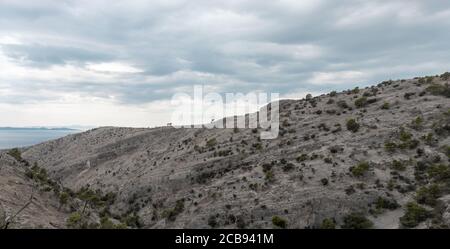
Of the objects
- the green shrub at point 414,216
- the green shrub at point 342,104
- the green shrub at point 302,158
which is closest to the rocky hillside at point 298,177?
the green shrub at point 414,216

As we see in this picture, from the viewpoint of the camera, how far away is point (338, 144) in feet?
166

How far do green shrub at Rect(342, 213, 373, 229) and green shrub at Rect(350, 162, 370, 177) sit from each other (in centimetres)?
701

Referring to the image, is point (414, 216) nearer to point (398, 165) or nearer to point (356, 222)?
point (356, 222)

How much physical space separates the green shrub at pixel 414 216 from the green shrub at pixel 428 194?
1944mm

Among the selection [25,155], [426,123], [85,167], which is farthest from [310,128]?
[25,155]

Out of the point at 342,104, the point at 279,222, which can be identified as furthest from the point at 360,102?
the point at 279,222

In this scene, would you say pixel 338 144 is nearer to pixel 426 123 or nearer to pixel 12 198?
pixel 426 123

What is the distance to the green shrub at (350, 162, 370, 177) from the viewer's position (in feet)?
139

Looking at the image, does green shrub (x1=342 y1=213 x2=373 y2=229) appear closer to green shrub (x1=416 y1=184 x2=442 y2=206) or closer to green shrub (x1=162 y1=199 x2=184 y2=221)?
green shrub (x1=416 y1=184 x2=442 y2=206)

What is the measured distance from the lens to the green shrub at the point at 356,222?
34.3 metres

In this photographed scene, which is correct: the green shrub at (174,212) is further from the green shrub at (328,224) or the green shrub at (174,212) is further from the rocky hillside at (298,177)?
the green shrub at (328,224)

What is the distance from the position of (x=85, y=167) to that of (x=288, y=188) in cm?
7012

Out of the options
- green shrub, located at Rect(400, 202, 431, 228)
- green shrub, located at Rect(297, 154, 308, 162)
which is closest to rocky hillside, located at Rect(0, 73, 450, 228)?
green shrub, located at Rect(400, 202, 431, 228)

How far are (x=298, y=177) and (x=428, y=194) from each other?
13.0 meters
